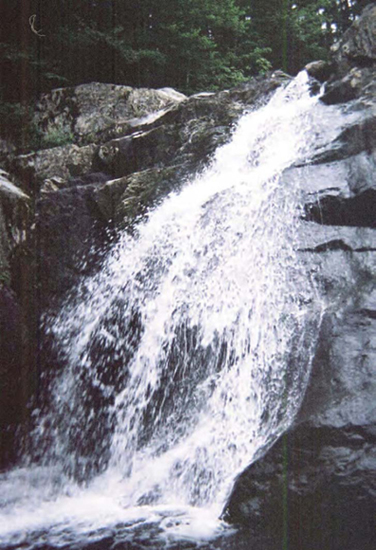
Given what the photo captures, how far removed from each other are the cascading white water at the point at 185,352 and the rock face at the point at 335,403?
0.53ft

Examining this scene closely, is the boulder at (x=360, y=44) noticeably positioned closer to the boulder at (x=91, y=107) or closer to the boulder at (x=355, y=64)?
the boulder at (x=355, y=64)

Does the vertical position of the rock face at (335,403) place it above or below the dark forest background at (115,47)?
below

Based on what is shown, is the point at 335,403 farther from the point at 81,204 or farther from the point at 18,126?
the point at 18,126

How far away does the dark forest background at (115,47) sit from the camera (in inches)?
386

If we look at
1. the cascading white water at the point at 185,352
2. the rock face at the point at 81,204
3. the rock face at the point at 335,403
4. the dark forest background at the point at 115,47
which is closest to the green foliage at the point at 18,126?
the dark forest background at the point at 115,47

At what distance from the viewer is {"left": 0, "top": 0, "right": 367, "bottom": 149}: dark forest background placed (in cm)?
980

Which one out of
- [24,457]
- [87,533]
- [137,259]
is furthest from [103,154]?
[87,533]

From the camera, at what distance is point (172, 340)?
13.9 ft

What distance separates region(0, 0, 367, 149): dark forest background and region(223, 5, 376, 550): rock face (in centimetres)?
694

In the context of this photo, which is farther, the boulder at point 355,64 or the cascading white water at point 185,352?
the boulder at point 355,64

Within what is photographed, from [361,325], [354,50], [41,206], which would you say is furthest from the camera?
[354,50]

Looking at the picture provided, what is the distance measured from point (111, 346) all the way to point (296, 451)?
212 cm

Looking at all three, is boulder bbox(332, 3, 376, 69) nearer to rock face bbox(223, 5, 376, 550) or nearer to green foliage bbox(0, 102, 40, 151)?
rock face bbox(223, 5, 376, 550)

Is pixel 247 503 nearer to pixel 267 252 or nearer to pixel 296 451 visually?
pixel 296 451
